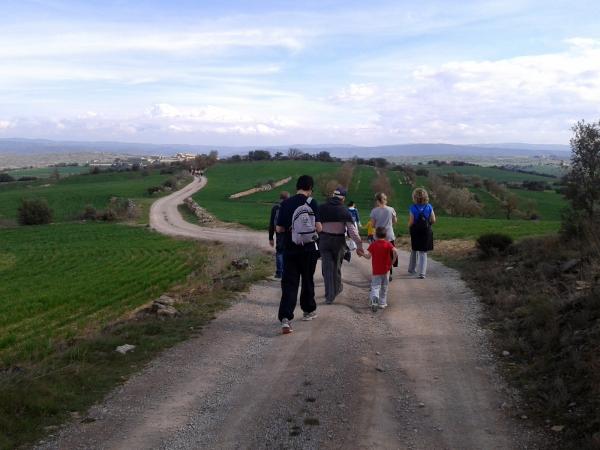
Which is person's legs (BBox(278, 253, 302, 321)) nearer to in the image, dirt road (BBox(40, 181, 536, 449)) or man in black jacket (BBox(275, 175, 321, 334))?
man in black jacket (BBox(275, 175, 321, 334))

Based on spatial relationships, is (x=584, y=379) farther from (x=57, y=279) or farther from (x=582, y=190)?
(x=57, y=279)

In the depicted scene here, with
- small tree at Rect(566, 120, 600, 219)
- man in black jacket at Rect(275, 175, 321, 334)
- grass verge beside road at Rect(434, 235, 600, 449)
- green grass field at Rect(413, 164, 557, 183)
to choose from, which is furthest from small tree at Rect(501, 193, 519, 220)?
man in black jacket at Rect(275, 175, 321, 334)

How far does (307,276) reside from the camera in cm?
840

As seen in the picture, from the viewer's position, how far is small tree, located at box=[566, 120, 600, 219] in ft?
49.1

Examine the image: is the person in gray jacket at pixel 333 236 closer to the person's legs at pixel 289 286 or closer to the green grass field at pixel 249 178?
the person's legs at pixel 289 286

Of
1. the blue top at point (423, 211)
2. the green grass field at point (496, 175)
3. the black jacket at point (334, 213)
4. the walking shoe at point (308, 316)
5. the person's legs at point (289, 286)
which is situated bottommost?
the green grass field at point (496, 175)

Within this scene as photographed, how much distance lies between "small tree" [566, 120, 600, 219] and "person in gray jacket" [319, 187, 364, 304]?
814cm

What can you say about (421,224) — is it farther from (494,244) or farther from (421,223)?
(494,244)

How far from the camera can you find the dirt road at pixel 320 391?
15.8 ft

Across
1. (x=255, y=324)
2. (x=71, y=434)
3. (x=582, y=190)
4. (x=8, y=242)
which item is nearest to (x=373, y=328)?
(x=255, y=324)

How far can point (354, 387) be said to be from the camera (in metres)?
5.88

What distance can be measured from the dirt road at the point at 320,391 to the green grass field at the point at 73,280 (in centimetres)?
423

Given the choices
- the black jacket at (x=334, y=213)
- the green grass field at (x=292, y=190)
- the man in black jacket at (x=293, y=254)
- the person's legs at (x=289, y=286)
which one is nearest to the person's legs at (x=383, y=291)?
the black jacket at (x=334, y=213)

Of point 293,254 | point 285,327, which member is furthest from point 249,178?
point 285,327
